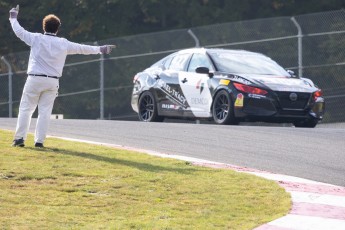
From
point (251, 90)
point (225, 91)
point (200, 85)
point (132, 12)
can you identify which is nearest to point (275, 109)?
point (251, 90)

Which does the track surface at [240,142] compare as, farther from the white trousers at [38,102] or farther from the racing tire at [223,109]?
the white trousers at [38,102]

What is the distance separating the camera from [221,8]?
45.1 m

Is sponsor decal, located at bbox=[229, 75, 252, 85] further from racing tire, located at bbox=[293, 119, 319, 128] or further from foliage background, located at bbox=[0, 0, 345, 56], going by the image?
foliage background, located at bbox=[0, 0, 345, 56]

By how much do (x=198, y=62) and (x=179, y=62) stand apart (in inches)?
21.9

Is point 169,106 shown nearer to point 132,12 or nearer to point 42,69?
point 42,69

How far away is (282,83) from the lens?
20422 mm

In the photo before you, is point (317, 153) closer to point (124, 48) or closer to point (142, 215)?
point (142, 215)

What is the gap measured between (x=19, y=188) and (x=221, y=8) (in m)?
34.7

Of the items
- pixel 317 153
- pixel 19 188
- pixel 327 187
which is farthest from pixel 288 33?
pixel 19 188

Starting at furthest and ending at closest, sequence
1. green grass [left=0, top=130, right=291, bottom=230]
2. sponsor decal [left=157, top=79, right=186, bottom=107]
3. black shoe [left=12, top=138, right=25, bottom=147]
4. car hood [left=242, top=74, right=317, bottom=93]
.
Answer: sponsor decal [left=157, top=79, right=186, bottom=107] → car hood [left=242, top=74, right=317, bottom=93] → black shoe [left=12, top=138, right=25, bottom=147] → green grass [left=0, top=130, right=291, bottom=230]

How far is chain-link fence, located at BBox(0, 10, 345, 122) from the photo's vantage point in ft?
87.1

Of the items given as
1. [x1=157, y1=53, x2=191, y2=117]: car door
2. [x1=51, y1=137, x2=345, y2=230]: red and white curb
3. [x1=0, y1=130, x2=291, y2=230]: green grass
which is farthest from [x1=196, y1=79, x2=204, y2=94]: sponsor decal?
[x1=0, y1=130, x2=291, y2=230]: green grass

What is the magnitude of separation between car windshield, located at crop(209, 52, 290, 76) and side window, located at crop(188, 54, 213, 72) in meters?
0.13

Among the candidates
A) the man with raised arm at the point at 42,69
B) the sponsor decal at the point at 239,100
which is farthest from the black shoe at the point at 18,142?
the sponsor decal at the point at 239,100
